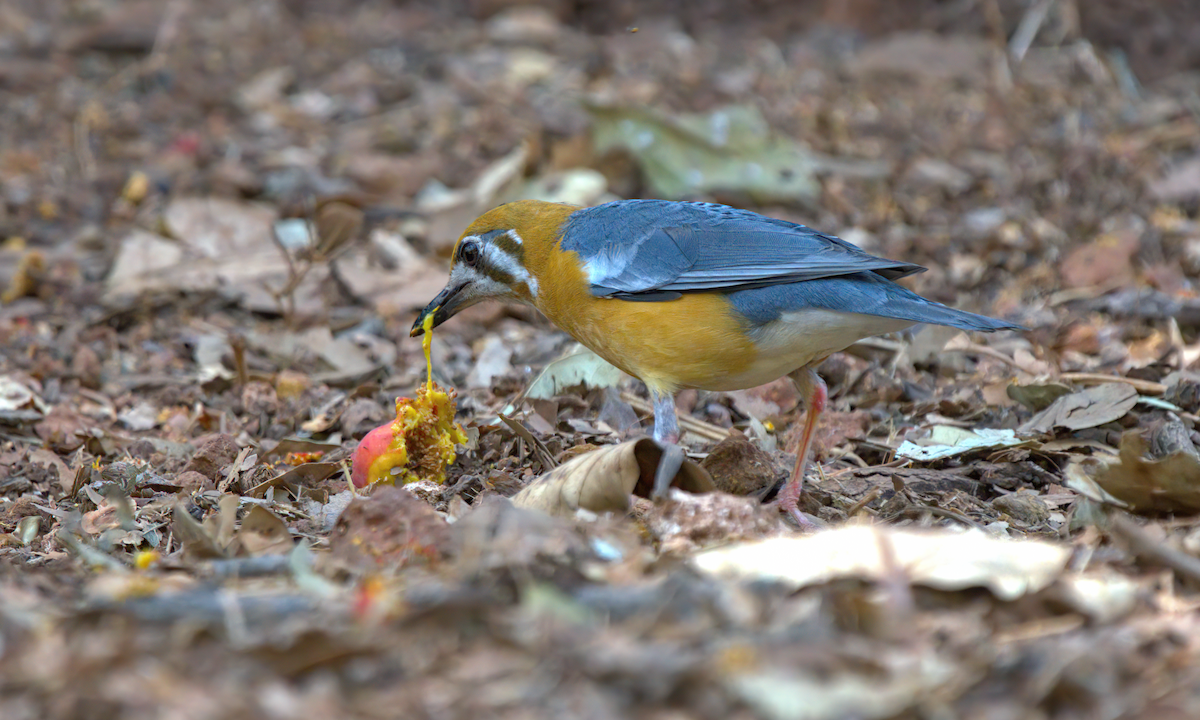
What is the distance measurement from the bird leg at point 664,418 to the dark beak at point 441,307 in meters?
1.18

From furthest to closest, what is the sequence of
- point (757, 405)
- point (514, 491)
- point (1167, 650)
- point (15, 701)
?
point (757, 405) < point (514, 491) < point (1167, 650) < point (15, 701)

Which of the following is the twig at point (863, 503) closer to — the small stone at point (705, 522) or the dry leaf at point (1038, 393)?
the small stone at point (705, 522)

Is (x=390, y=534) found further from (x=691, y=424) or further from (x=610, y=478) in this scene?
(x=691, y=424)

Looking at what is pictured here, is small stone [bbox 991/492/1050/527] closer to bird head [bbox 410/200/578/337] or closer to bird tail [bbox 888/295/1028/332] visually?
bird tail [bbox 888/295/1028/332]

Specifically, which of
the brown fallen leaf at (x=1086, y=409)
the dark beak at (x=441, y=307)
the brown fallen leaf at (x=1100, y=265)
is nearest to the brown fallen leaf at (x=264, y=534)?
the dark beak at (x=441, y=307)

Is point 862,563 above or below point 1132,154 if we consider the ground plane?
above

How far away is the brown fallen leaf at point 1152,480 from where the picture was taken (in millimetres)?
3969

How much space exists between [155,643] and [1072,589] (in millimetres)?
2207

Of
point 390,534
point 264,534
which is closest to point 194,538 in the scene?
point 264,534

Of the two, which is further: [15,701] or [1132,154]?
[1132,154]

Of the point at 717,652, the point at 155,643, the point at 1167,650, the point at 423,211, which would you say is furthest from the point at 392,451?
the point at 423,211

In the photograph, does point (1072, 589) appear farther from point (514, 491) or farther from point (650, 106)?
point (650, 106)

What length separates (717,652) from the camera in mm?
2738

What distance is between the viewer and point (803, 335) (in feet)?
16.7
